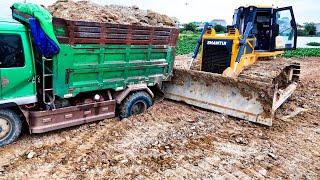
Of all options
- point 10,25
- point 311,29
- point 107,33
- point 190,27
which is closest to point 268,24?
point 107,33

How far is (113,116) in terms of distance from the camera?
23.3 ft

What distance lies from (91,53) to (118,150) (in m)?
1.94

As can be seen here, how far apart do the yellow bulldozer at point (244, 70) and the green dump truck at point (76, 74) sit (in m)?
1.12

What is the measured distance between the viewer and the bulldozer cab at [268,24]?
353 inches

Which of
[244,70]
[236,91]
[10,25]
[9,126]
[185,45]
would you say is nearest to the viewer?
[10,25]

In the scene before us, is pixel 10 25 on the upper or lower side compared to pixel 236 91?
upper

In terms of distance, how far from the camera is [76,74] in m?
6.16

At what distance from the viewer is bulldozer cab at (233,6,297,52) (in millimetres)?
8969

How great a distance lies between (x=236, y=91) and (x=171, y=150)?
8.10 ft

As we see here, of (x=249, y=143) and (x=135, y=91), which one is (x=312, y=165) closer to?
(x=249, y=143)

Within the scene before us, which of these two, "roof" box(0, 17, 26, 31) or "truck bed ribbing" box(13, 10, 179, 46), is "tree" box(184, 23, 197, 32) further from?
"roof" box(0, 17, 26, 31)

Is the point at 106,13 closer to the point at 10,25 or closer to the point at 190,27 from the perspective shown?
the point at 10,25

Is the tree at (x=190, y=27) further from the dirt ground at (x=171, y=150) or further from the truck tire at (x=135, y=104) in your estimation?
the dirt ground at (x=171, y=150)

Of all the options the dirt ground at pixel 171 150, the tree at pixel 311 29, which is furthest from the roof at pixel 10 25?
the tree at pixel 311 29
